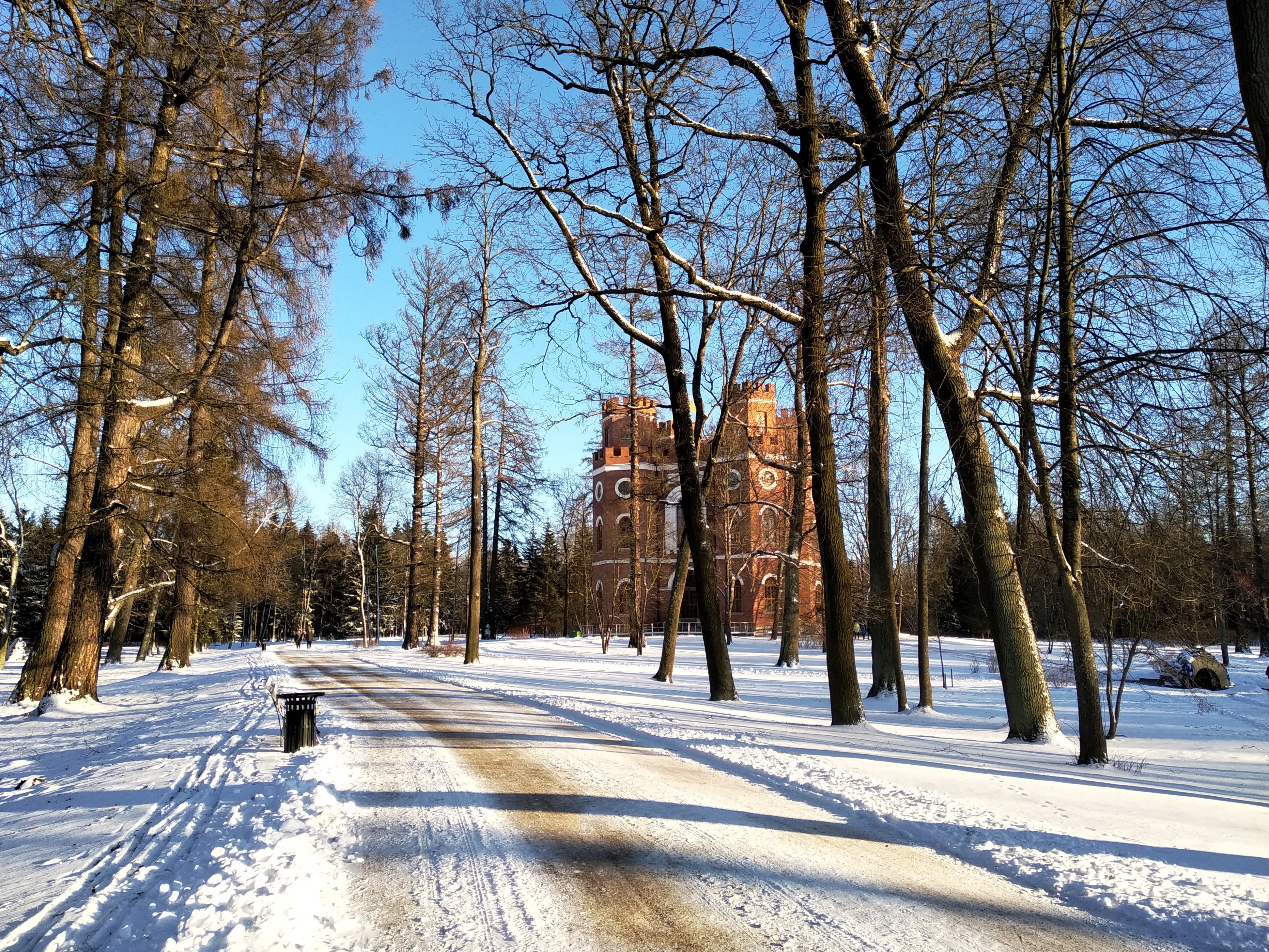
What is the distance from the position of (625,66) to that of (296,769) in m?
11.2

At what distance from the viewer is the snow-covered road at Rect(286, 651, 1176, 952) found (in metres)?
3.87

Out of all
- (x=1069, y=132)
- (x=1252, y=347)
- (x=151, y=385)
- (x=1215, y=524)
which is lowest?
(x=1215, y=524)

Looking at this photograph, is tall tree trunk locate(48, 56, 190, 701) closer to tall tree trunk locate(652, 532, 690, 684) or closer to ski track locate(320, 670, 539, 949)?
ski track locate(320, 670, 539, 949)

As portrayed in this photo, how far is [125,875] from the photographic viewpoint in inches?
191

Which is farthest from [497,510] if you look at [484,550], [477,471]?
[477,471]

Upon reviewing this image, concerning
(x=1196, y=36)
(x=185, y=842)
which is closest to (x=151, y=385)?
(x=185, y=842)

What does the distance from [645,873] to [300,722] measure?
18.7 ft

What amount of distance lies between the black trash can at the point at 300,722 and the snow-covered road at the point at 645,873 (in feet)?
4.56

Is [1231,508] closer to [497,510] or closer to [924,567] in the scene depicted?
[924,567]

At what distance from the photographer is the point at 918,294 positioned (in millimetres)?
9344

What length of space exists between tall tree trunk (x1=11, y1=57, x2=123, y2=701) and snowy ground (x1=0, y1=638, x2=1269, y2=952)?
94 centimetres

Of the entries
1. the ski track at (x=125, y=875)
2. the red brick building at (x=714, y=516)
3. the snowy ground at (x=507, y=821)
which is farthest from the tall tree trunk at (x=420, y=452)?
the ski track at (x=125, y=875)

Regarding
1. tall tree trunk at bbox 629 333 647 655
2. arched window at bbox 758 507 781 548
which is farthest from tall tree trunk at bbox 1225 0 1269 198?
arched window at bbox 758 507 781 548

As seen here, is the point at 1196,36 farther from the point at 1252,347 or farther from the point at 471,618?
the point at 471,618
